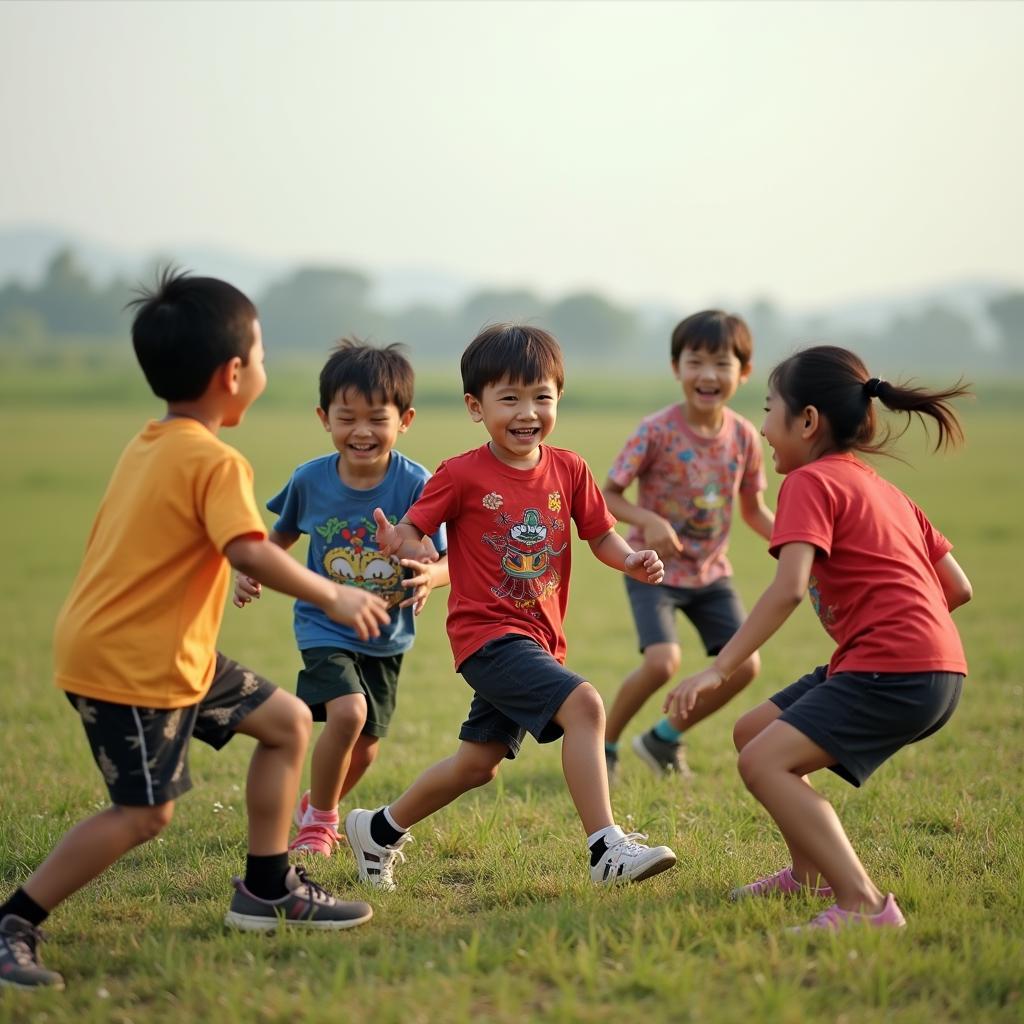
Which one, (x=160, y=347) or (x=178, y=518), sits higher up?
(x=160, y=347)

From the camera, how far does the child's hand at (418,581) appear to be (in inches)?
181

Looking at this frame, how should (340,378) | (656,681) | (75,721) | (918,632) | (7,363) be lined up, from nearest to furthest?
1. (918,632)
2. (340,378)
3. (656,681)
4. (75,721)
5. (7,363)

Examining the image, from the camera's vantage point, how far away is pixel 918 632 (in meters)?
4.17

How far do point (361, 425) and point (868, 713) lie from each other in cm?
234

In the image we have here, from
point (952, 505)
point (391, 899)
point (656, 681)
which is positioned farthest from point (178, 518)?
point (952, 505)

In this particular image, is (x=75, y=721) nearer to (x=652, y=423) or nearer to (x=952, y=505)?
(x=652, y=423)

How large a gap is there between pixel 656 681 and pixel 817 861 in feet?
8.17

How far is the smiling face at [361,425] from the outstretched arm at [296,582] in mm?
1494

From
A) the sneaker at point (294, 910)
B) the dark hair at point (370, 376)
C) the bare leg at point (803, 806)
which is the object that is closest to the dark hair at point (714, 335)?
the dark hair at point (370, 376)

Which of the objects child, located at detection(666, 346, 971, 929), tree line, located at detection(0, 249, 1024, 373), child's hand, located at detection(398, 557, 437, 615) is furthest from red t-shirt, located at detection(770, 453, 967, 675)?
tree line, located at detection(0, 249, 1024, 373)

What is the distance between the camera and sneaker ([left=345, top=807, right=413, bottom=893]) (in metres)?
4.71

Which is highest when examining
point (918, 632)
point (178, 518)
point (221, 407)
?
point (221, 407)

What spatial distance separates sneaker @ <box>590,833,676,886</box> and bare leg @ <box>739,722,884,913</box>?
0.39 m

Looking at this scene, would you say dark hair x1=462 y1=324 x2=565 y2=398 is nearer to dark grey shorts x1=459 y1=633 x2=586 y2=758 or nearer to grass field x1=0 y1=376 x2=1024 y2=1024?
dark grey shorts x1=459 y1=633 x2=586 y2=758
